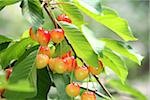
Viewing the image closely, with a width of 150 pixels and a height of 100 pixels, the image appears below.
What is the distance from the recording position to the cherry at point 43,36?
78 cm

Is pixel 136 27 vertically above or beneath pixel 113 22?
beneath

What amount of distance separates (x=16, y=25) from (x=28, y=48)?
2.52m

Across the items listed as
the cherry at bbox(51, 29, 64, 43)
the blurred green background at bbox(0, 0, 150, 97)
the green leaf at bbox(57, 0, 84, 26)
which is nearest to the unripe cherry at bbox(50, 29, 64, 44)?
the cherry at bbox(51, 29, 64, 43)

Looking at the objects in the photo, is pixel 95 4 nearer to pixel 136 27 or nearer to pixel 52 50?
pixel 52 50

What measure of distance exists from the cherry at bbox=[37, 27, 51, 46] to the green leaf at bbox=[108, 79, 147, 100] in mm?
602

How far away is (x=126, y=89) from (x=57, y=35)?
0.63 meters

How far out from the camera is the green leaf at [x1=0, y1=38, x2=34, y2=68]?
872 mm

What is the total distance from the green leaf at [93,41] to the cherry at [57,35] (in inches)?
1.9

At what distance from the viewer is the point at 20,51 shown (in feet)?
2.90

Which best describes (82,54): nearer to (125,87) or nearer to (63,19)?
(63,19)

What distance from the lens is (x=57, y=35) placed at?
0.78m

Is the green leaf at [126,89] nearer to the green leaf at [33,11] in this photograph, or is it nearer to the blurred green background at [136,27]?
the green leaf at [33,11]

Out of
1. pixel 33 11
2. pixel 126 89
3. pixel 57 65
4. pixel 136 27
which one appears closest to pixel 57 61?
pixel 57 65

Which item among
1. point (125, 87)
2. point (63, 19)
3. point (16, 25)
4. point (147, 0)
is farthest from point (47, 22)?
point (147, 0)
